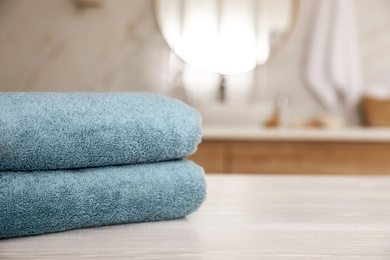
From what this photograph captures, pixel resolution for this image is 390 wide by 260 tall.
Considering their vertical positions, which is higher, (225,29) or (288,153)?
(225,29)

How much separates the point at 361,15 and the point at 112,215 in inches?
80.1

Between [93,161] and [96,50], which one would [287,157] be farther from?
[93,161]

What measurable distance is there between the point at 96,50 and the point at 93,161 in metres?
1.83

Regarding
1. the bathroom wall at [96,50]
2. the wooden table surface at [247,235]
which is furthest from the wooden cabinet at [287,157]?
the wooden table surface at [247,235]

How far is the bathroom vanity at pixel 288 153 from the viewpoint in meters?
1.71

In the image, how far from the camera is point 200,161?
67.0 inches

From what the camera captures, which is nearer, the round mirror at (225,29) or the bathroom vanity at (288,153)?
the bathroom vanity at (288,153)

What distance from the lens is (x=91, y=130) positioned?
17.6 inches

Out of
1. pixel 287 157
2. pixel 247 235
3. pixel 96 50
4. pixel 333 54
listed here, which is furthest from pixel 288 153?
pixel 247 235

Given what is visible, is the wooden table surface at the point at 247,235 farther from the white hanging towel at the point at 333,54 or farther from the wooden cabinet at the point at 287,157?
the white hanging towel at the point at 333,54

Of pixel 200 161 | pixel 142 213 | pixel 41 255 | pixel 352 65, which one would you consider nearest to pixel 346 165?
pixel 200 161

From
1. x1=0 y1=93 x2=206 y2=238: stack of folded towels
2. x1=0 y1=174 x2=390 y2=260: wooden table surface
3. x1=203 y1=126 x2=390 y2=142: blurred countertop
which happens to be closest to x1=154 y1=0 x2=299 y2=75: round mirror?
x1=203 y1=126 x2=390 y2=142: blurred countertop

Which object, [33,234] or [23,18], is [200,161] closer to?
[23,18]

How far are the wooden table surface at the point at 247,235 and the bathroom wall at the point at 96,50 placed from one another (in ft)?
5.31
